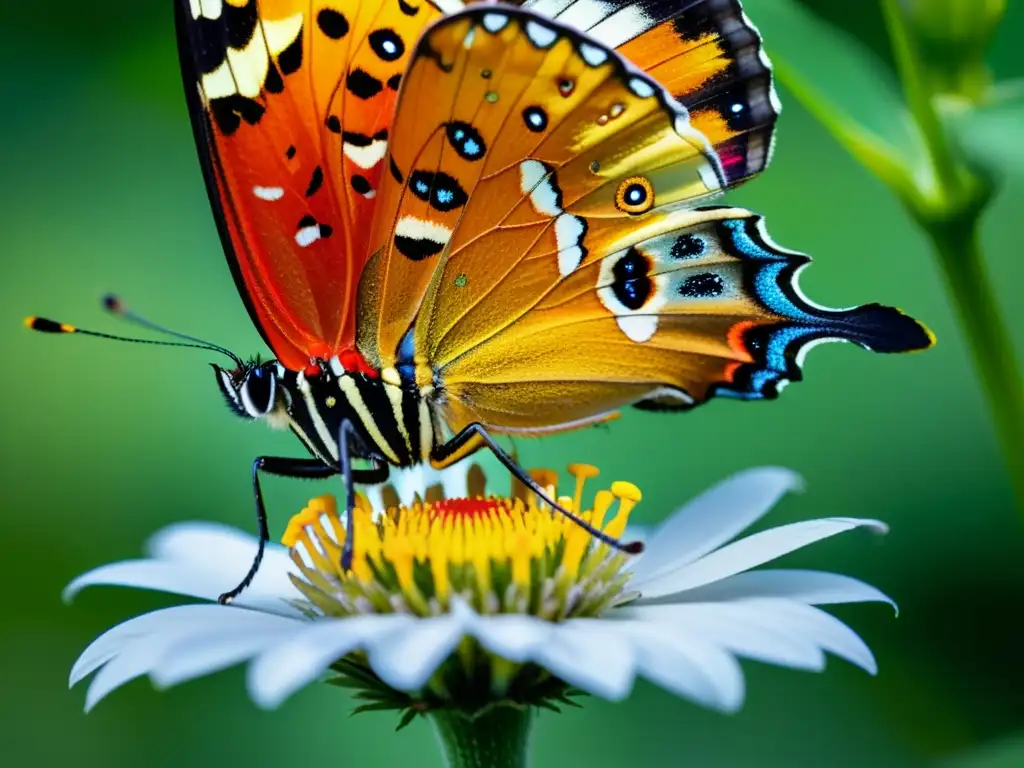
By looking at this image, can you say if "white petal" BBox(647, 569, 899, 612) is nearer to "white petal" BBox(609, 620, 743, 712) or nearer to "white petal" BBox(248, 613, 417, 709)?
"white petal" BBox(609, 620, 743, 712)

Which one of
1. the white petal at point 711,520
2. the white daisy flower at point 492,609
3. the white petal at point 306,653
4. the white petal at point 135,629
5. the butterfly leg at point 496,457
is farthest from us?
the white petal at point 711,520

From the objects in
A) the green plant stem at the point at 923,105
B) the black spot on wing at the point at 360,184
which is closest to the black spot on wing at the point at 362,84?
the black spot on wing at the point at 360,184

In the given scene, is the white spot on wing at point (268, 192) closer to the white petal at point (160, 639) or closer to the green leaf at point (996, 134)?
the white petal at point (160, 639)

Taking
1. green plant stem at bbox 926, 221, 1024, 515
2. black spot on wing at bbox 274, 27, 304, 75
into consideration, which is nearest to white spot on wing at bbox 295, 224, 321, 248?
black spot on wing at bbox 274, 27, 304, 75

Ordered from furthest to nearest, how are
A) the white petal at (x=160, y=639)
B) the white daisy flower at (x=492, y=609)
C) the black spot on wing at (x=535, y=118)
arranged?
1. the black spot on wing at (x=535, y=118)
2. the white petal at (x=160, y=639)
3. the white daisy flower at (x=492, y=609)

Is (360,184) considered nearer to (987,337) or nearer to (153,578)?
(153,578)

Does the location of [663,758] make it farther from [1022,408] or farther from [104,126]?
[104,126]
